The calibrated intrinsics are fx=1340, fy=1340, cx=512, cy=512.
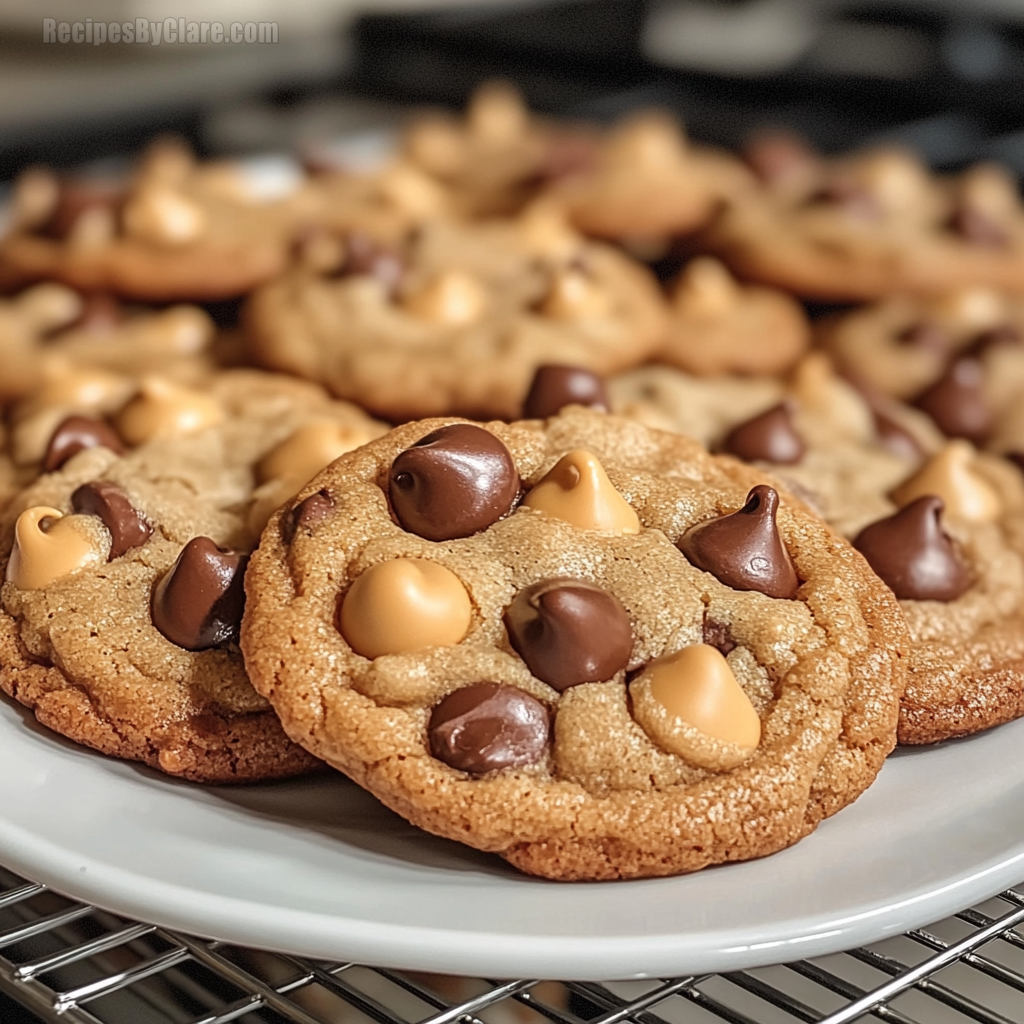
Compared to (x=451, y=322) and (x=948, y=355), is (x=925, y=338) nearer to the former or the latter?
(x=948, y=355)

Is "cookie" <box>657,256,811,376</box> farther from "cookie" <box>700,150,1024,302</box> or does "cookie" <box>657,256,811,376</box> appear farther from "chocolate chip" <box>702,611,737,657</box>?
"chocolate chip" <box>702,611,737,657</box>

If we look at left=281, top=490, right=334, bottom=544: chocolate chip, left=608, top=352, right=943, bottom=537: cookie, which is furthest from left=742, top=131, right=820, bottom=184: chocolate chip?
left=281, top=490, right=334, bottom=544: chocolate chip

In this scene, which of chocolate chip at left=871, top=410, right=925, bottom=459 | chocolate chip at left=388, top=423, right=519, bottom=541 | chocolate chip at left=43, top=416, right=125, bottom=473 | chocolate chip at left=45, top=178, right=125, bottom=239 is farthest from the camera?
chocolate chip at left=45, top=178, right=125, bottom=239

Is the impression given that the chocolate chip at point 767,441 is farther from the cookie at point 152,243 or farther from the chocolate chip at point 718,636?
the cookie at point 152,243

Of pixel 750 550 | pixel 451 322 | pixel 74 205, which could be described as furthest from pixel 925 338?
pixel 74 205

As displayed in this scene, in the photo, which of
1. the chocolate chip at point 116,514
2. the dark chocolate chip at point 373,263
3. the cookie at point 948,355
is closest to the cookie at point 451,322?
the dark chocolate chip at point 373,263

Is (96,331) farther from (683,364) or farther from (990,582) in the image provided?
(990,582)
